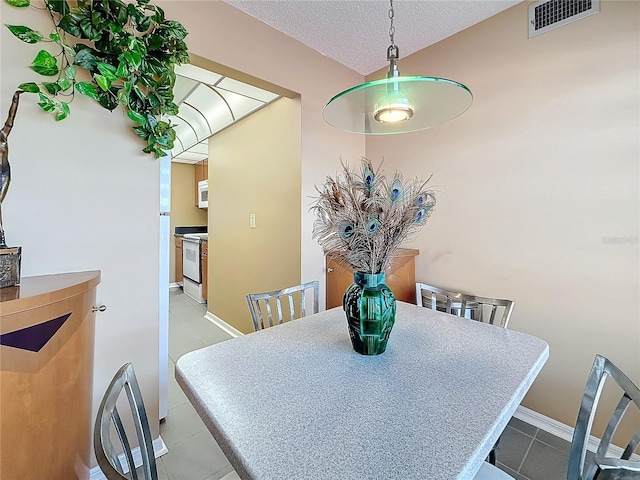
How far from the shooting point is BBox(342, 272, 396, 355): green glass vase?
3.43 feet

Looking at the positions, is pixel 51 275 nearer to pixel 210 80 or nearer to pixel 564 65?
pixel 210 80

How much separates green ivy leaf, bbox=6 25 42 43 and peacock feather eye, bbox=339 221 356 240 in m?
1.37

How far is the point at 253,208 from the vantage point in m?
2.86

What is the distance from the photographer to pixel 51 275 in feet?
4.10

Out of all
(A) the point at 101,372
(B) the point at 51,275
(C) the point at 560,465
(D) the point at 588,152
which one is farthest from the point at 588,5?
Answer: (A) the point at 101,372

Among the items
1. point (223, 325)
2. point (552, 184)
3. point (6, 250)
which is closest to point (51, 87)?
point (6, 250)

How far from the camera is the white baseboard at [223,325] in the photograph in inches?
121

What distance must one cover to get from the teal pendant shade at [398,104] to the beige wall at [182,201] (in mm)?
4997

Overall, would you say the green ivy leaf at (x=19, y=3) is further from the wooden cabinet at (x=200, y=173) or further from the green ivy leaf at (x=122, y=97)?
the wooden cabinet at (x=200, y=173)

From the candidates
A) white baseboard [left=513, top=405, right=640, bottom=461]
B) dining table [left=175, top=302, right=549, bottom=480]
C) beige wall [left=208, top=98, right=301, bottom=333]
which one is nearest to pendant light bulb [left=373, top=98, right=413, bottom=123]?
dining table [left=175, top=302, right=549, bottom=480]

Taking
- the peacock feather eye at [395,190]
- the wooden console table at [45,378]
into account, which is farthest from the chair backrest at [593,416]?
the wooden console table at [45,378]

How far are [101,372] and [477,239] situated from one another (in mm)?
2349

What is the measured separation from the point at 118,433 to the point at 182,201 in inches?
220

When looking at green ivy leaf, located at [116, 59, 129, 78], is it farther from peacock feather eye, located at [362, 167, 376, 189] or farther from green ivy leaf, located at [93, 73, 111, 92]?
peacock feather eye, located at [362, 167, 376, 189]
